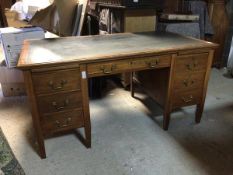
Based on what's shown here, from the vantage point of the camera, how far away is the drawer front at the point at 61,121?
1.53 metres

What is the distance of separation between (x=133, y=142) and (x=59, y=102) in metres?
0.70

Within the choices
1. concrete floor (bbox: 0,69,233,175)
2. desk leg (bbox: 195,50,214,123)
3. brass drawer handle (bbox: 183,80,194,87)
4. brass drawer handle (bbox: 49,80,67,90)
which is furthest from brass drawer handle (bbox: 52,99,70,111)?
desk leg (bbox: 195,50,214,123)

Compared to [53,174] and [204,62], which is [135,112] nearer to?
[204,62]

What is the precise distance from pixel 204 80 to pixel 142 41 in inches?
24.4

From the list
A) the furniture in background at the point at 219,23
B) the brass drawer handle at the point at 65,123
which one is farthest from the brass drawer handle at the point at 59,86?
the furniture in background at the point at 219,23

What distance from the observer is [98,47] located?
167cm

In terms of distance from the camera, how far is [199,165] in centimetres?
157

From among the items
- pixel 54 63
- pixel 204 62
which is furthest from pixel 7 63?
pixel 204 62

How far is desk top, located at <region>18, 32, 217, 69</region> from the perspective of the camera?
1.40 meters

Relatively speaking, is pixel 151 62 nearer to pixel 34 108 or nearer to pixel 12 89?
pixel 34 108

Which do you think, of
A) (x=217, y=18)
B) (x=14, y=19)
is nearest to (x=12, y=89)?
(x=14, y=19)

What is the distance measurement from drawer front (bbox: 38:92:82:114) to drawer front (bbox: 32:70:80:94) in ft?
0.15

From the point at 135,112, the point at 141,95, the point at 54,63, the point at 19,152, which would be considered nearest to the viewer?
the point at 54,63

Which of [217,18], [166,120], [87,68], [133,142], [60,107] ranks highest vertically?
[217,18]
